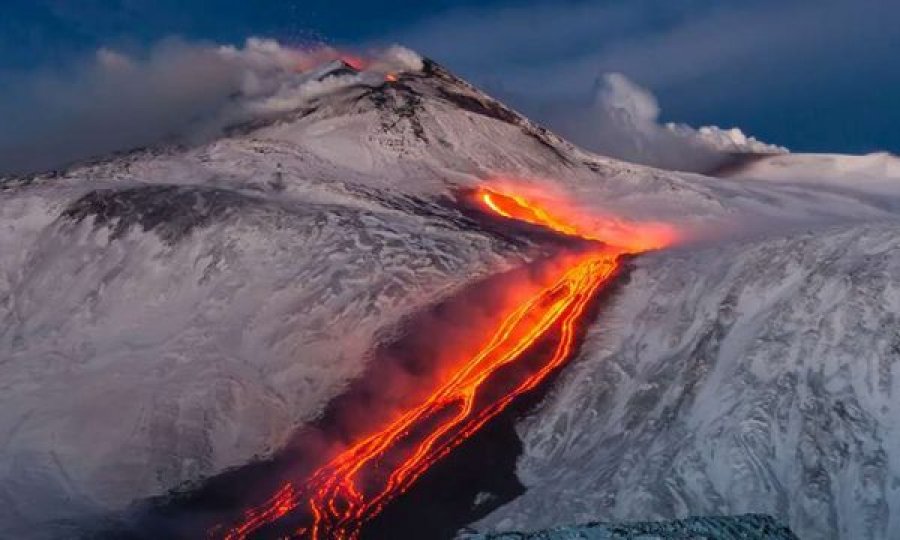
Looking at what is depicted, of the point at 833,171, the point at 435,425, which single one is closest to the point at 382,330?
the point at 435,425

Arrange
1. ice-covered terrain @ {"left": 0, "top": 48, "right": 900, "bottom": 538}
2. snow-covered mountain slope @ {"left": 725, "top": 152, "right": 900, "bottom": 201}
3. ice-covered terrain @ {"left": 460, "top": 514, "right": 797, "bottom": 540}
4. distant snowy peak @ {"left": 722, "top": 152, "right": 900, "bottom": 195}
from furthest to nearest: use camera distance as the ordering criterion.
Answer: distant snowy peak @ {"left": 722, "top": 152, "right": 900, "bottom": 195}, snow-covered mountain slope @ {"left": 725, "top": 152, "right": 900, "bottom": 201}, ice-covered terrain @ {"left": 0, "top": 48, "right": 900, "bottom": 538}, ice-covered terrain @ {"left": 460, "top": 514, "right": 797, "bottom": 540}

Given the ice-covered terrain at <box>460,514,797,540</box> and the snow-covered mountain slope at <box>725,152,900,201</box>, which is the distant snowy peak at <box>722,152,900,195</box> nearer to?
the snow-covered mountain slope at <box>725,152,900,201</box>

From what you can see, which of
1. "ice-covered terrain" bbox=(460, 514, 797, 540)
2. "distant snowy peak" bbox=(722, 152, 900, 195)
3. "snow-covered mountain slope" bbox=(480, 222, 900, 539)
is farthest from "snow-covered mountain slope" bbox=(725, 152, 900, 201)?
"ice-covered terrain" bbox=(460, 514, 797, 540)

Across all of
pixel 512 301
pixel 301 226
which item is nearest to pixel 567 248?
pixel 512 301

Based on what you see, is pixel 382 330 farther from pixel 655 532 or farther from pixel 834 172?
pixel 834 172

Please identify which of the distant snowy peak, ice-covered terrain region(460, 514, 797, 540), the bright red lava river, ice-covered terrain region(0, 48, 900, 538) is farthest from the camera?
the distant snowy peak

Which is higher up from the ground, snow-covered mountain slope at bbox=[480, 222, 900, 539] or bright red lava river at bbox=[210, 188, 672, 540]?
bright red lava river at bbox=[210, 188, 672, 540]

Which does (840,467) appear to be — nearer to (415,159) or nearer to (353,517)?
(353,517)

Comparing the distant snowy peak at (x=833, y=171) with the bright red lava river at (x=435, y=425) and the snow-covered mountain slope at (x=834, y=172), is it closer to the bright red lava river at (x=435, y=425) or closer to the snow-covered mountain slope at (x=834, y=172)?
the snow-covered mountain slope at (x=834, y=172)
